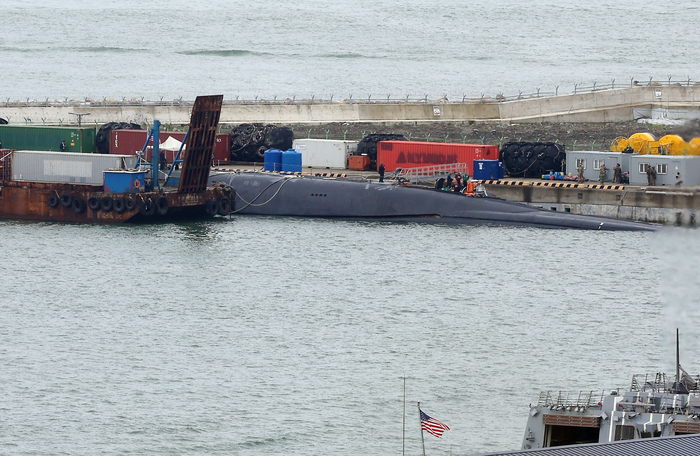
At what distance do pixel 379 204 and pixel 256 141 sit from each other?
18.9 metres

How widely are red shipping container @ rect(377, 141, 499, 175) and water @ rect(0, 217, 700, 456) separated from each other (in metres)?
9.68

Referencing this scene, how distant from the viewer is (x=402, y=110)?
109062mm

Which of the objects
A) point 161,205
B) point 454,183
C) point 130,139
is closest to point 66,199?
point 161,205

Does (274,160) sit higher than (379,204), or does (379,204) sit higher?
(274,160)

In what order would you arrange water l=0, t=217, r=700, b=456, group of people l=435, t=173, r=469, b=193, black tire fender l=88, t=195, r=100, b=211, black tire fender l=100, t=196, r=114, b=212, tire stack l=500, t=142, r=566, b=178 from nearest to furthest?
water l=0, t=217, r=700, b=456
black tire fender l=100, t=196, r=114, b=212
black tire fender l=88, t=195, r=100, b=211
group of people l=435, t=173, r=469, b=193
tire stack l=500, t=142, r=566, b=178

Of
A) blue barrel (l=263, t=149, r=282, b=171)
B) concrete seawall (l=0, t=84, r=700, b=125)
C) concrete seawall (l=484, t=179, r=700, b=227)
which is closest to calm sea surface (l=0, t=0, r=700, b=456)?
concrete seawall (l=484, t=179, r=700, b=227)

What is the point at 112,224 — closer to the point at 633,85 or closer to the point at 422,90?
the point at 633,85

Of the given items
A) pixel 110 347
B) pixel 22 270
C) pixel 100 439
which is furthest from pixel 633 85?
pixel 100 439

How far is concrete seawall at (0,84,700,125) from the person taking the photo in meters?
105

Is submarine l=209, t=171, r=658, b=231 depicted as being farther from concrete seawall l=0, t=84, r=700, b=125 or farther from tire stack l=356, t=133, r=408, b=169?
concrete seawall l=0, t=84, r=700, b=125

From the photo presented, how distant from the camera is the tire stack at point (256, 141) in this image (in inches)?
3642

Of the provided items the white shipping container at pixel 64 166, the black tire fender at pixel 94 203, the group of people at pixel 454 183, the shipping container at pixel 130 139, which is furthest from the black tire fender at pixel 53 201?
the group of people at pixel 454 183

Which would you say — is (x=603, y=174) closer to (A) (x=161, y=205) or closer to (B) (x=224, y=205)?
(B) (x=224, y=205)

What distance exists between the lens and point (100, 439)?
3672 cm
